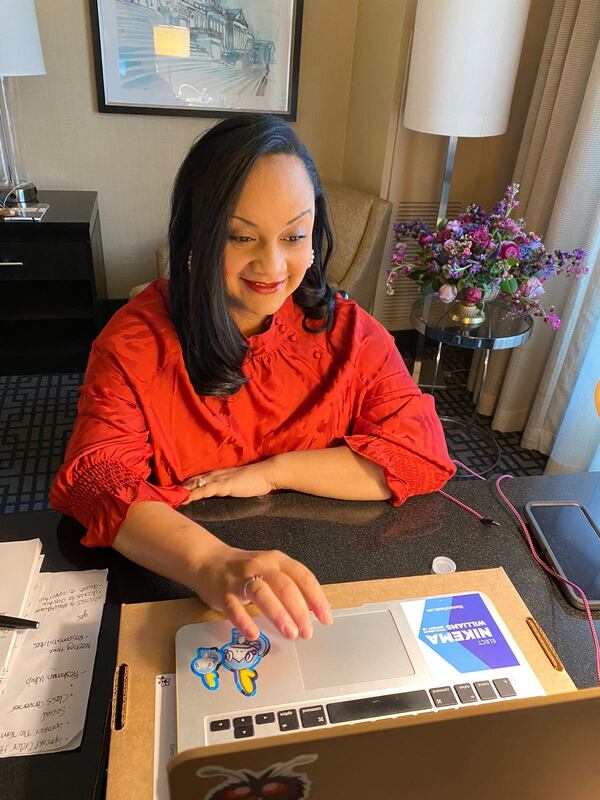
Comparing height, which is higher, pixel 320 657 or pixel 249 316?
pixel 249 316

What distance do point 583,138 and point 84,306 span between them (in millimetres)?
2130

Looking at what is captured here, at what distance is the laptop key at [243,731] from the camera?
1.93ft

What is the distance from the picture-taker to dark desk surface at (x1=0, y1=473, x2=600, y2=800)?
754 mm

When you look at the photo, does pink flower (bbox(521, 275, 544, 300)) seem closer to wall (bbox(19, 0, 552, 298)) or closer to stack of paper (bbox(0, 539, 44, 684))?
wall (bbox(19, 0, 552, 298))

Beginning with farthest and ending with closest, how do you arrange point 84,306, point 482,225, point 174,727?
point 84,306 < point 482,225 < point 174,727

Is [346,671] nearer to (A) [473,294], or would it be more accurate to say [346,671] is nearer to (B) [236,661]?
(B) [236,661]

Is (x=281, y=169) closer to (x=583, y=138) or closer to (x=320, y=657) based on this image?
(x=320, y=657)

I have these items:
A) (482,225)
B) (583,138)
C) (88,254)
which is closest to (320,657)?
(482,225)

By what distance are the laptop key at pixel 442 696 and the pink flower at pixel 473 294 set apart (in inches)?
62.0

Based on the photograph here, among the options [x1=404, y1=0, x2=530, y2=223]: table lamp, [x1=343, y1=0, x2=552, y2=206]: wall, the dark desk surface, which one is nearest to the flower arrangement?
[x1=404, y1=0, x2=530, y2=223]: table lamp

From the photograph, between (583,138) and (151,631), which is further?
(583,138)

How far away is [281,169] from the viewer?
90 centimetres

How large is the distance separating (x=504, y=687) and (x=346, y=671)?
0.17m

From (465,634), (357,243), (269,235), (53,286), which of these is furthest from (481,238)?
(53,286)
